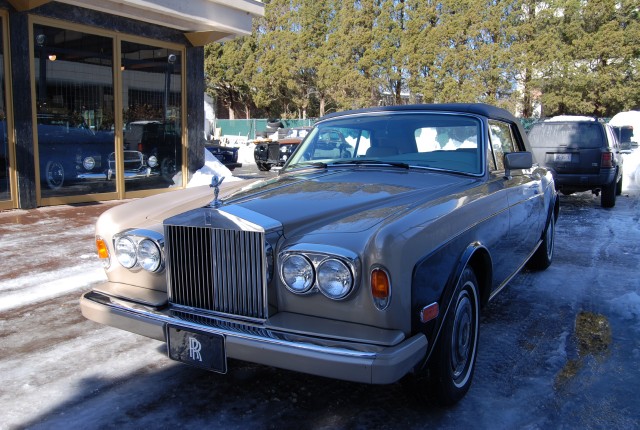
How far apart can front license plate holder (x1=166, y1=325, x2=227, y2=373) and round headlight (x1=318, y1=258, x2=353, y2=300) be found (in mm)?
565

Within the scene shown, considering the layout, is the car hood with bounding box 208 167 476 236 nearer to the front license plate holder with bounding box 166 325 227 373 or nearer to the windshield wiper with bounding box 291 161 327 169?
the windshield wiper with bounding box 291 161 327 169

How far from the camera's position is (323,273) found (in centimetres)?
260

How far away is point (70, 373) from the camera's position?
3467mm

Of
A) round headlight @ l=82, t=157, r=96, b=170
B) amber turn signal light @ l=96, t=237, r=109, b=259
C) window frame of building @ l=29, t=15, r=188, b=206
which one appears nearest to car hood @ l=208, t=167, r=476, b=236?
amber turn signal light @ l=96, t=237, r=109, b=259

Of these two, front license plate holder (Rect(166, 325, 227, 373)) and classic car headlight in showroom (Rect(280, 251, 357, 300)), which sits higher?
classic car headlight in showroom (Rect(280, 251, 357, 300))

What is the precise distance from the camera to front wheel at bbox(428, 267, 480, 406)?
9.39 ft

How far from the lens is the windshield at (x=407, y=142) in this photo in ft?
13.5

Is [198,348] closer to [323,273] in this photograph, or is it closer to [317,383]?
[323,273]

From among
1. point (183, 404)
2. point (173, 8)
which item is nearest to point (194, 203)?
point (183, 404)

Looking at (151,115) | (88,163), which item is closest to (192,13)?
(151,115)

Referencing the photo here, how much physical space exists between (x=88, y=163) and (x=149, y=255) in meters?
7.95

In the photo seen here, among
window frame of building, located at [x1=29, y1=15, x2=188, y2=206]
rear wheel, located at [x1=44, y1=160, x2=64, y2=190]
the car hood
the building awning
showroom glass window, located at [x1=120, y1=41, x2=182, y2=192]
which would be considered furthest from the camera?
showroom glass window, located at [x1=120, y1=41, x2=182, y2=192]

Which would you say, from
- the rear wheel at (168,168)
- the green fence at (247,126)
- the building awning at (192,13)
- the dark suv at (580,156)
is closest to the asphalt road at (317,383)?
the dark suv at (580,156)

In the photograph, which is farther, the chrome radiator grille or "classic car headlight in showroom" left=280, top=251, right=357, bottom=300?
the chrome radiator grille
